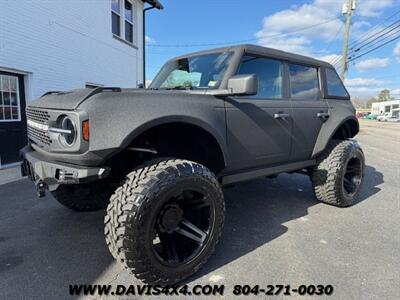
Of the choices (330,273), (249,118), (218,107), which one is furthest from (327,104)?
(330,273)

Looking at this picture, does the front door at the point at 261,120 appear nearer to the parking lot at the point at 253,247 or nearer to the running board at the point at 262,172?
the running board at the point at 262,172

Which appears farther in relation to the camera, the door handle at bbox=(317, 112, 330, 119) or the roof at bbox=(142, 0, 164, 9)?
the roof at bbox=(142, 0, 164, 9)

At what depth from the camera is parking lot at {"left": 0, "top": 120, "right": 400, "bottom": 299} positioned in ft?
8.27

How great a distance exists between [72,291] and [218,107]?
1.95m

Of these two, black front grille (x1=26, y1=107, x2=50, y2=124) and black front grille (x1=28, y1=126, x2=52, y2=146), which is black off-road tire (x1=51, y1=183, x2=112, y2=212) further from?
black front grille (x1=26, y1=107, x2=50, y2=124)

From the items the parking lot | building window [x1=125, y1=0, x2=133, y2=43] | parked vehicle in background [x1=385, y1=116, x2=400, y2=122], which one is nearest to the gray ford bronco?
the parking lot

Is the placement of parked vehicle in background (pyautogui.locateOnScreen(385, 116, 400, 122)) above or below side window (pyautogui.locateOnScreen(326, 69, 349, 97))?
below

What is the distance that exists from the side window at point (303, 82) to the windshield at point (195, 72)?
109 cm

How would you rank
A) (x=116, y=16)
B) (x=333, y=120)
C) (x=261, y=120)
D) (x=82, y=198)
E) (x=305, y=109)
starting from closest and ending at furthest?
1. (x=261, y=120)
2. (x=82, y=198)
3. (x=305, y=109)
4. (x=333, y=120)
5. (x=116, y=16)

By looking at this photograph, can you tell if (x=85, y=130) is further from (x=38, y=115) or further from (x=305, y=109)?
(x=305, y=109)

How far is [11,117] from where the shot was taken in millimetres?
6770

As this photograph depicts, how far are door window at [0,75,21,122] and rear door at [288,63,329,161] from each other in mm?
6017

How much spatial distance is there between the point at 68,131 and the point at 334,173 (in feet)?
11.1

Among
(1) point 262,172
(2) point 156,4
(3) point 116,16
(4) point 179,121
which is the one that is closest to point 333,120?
(1) point 262,172
